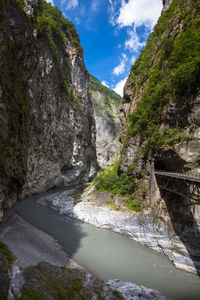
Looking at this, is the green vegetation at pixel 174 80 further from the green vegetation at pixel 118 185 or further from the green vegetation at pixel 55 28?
the green vegetation at pixel 55 28

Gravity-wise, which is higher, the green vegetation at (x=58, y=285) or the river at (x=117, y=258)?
the green vegetation at (x=58, y=285)

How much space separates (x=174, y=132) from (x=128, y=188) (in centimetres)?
878

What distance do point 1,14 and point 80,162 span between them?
31.3 meters

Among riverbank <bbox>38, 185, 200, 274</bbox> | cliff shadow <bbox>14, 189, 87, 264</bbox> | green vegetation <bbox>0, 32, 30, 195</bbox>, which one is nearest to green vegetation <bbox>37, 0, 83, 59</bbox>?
green vegetation <bbox>0, 32, 30, 195</bbox>

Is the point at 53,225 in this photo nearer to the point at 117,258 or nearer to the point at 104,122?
the point at 117,258

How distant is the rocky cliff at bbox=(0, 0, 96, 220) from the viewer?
12938 mm

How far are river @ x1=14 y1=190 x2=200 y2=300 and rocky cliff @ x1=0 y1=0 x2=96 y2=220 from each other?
6.24 metres

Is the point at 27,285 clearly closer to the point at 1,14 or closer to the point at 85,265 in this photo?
the point at 85,265

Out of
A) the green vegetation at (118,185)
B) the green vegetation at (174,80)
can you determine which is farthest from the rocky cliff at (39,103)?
the green vegetation at (174,80)

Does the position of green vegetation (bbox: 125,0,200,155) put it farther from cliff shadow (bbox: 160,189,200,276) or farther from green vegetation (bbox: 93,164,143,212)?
cliff shadow (bbox: 160,189,200,276)

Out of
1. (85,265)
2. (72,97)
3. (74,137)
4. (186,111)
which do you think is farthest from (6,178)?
(72,97)

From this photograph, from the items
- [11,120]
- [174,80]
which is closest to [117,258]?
[11,120]

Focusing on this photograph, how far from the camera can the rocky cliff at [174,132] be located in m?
12.2

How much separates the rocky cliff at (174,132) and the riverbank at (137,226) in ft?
1.32
